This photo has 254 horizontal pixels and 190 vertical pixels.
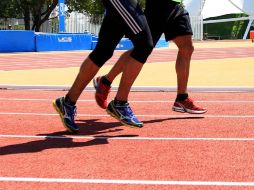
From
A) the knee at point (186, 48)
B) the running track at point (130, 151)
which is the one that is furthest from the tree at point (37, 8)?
the running track at point (130, 151)

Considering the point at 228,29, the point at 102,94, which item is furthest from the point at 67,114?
the point at 228,29

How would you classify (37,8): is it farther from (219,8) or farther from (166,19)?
(166,19)

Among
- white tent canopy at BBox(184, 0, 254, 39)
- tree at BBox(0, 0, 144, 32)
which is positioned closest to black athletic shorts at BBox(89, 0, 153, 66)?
tree at BBox(0, 0, 144, 32)

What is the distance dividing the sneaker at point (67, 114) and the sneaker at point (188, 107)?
4.99 feet

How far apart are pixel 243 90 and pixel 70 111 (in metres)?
4.33

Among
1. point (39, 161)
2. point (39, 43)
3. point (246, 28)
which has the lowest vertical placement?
point (246, 28)

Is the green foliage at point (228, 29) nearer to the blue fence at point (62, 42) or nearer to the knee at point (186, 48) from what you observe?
the blue fence at point (62, 42)

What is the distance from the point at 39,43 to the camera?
27.2 metres

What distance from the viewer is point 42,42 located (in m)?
27.3

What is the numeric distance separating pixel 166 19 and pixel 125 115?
1309 millimetres

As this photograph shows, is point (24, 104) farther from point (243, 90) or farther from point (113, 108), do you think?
point (243, 90)

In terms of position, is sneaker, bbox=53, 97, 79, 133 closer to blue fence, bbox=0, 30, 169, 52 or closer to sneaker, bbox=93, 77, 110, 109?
sneaker, bbox=93, 77, 110, 109

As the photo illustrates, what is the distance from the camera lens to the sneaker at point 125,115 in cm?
481

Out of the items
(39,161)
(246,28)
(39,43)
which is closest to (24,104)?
(39,161)
